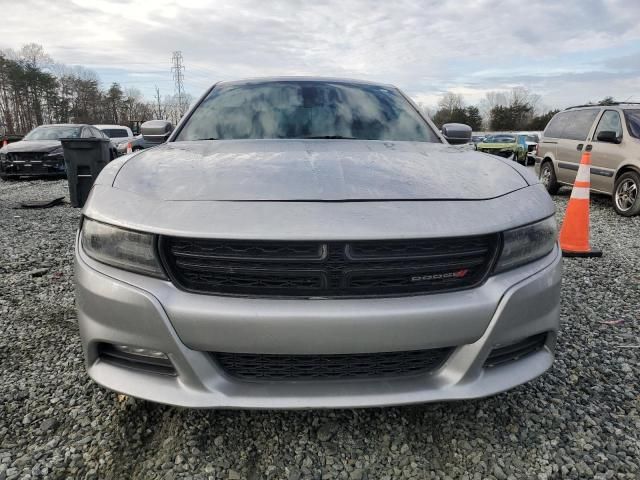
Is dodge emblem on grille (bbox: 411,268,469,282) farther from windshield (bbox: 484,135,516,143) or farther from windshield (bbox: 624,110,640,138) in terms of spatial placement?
windshield (bbox: 484,135,516,143)

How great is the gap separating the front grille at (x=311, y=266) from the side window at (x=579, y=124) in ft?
26.5

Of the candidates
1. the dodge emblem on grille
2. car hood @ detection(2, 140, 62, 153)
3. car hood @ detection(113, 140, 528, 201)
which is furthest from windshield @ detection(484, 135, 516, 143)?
the dodge emblem on grille

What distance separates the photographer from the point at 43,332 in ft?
8.91

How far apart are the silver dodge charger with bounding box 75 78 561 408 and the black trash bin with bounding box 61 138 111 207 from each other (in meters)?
4.97

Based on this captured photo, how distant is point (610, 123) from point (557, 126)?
1554 millimetres

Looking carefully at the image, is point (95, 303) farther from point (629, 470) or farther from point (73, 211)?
point (73, 211)

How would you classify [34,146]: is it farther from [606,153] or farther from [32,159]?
[606,153]

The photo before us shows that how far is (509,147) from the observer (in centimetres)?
2189

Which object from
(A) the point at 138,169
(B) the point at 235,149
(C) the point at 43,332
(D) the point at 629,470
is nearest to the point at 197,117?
(B) the point at 235,149

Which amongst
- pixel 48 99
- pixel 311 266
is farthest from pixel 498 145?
pixel 48 99

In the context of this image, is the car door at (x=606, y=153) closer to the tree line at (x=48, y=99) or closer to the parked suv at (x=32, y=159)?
the parked suv at (x=32, y=159)

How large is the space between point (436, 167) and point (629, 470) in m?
1.33

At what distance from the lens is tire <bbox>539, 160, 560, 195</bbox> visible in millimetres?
9080

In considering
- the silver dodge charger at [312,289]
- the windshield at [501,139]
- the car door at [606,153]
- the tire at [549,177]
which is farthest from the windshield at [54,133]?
the windshield at [501,139]
